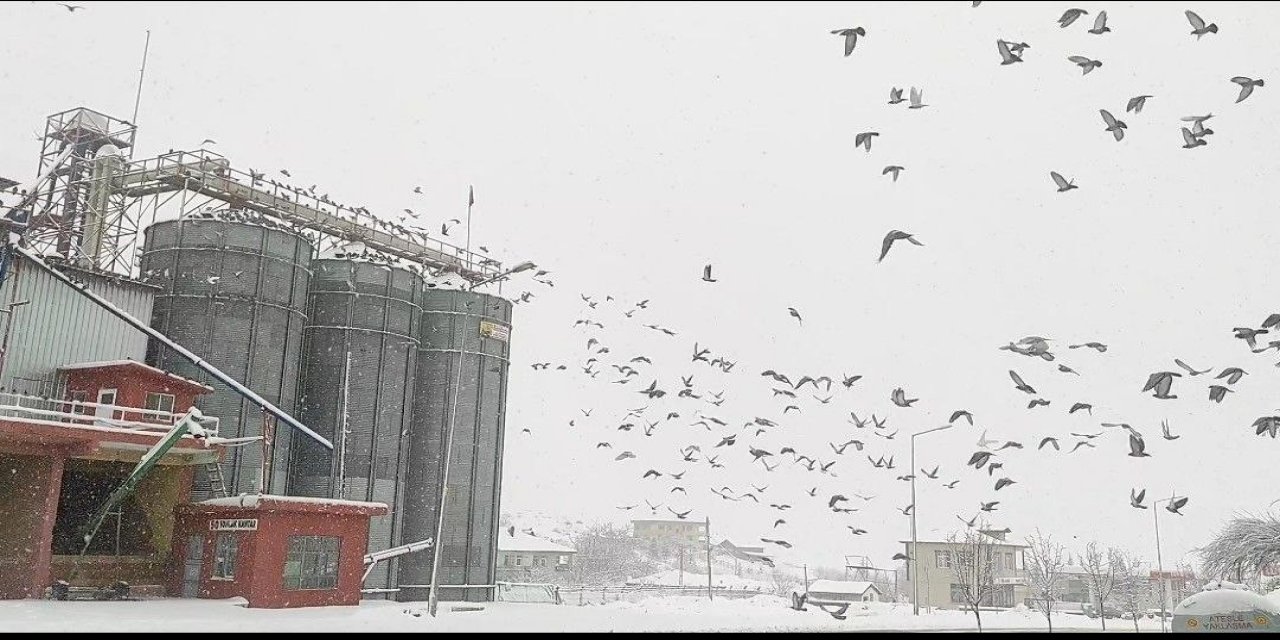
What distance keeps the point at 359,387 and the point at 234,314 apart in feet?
21.2

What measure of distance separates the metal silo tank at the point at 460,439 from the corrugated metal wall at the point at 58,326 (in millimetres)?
13212

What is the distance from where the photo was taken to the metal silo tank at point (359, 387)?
42.5 m

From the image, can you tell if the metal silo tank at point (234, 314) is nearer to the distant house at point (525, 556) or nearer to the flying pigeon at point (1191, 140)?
the flying pigeon at point (1191, 140)

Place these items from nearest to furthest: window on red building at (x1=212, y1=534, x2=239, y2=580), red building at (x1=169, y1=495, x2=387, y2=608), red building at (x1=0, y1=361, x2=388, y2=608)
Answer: red building at (x1=0, y1=361, x2=388, y2=608) → red building at (x1=169, y1=495, x2=387, y2=608) → window on red building at (x1=212, y1=534, x2=239, y2=580)

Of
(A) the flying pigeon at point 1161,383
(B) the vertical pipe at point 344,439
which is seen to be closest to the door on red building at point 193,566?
(B) the vertical pipe at point 344,439

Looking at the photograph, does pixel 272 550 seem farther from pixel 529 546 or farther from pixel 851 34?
pixel 529 546

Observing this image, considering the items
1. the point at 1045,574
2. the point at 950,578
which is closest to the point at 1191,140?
the point at 1045,574

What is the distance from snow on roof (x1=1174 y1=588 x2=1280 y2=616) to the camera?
2525 cm

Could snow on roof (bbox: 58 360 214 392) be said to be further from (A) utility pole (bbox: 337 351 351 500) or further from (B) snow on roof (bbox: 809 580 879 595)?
(B) snow on roof (bbox: 809 580 879 595)

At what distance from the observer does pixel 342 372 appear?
4394 cm

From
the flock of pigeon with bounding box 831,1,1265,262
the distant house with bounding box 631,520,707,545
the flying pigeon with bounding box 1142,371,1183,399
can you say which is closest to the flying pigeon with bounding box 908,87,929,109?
the flock of pigeon with bounding box 831,1,1265,262

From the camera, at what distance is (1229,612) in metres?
25.3

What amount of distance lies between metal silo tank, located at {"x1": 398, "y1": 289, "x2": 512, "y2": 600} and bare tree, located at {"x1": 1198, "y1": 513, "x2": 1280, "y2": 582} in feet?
101

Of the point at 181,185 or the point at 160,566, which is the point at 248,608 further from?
the point at 181,185
